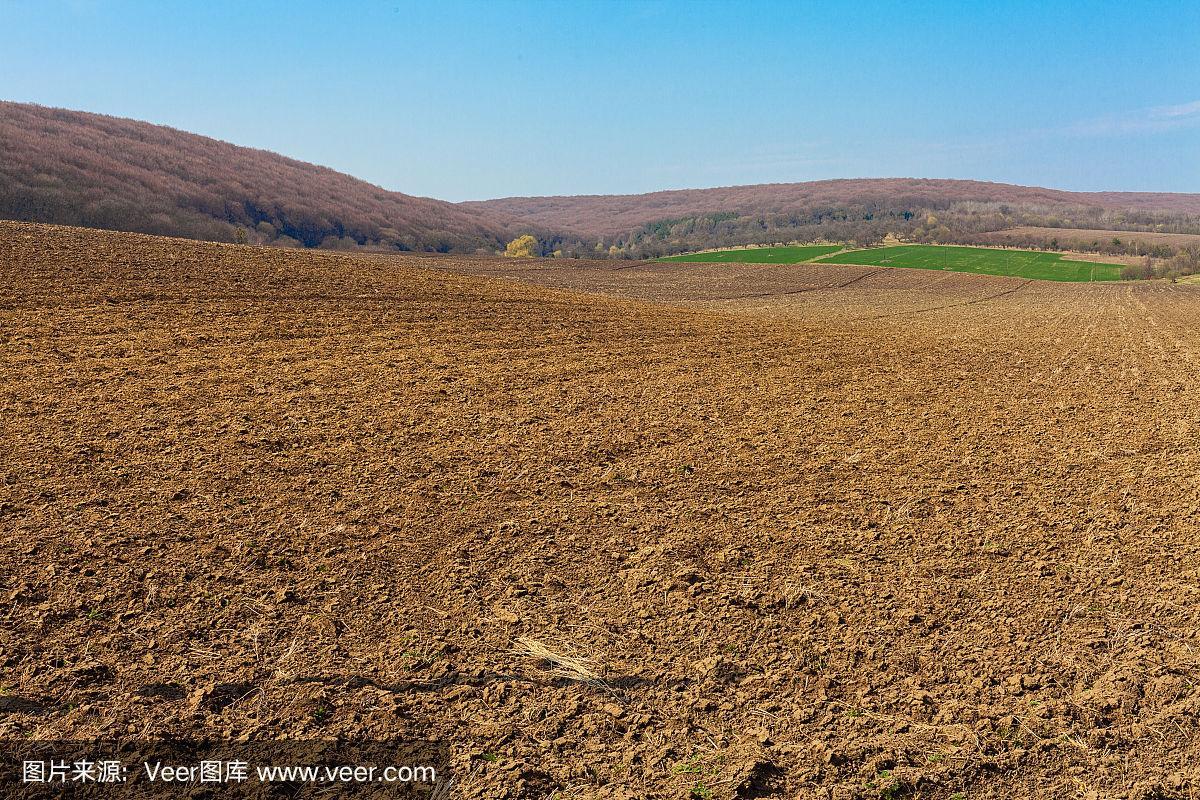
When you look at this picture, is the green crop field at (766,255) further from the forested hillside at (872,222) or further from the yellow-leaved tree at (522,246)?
the yellow-leaved tree at (522,246)

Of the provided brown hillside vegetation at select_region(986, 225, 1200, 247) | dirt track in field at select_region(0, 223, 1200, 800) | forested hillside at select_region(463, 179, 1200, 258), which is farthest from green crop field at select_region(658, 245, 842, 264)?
dirt track in field at select_region(0, 223, 1200, 800)

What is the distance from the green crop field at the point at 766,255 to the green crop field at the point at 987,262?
328 cm

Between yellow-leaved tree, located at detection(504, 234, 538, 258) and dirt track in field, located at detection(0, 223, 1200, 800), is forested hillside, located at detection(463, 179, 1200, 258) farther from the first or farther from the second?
dirt track in field, located at detection(0, 223, 1200, 800)

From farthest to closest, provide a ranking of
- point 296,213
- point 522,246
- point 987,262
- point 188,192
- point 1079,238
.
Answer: point 1079,238 < point 296,213 < point 522,246 < point 188,192 < point 987,262

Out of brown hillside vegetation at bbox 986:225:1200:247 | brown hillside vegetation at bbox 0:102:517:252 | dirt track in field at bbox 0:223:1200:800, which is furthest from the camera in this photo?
brown hillside vegetation at bbox 986:225:1200:247

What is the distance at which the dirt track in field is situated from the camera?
3.76 meters

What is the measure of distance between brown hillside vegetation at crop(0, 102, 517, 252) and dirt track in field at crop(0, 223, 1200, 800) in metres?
69.8

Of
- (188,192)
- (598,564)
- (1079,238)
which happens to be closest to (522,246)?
(188,192)

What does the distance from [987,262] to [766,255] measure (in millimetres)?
23592

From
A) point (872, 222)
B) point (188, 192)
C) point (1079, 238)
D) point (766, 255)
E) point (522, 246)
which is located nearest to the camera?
point (766, 255)

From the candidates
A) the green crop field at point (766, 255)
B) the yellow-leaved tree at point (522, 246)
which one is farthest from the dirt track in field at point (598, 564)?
the yellow-leaved tree at point (522, 246)

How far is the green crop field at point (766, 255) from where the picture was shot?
80.8 meters

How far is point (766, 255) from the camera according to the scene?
84.4 metres

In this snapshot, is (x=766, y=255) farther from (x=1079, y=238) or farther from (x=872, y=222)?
(x=872, y=222)
